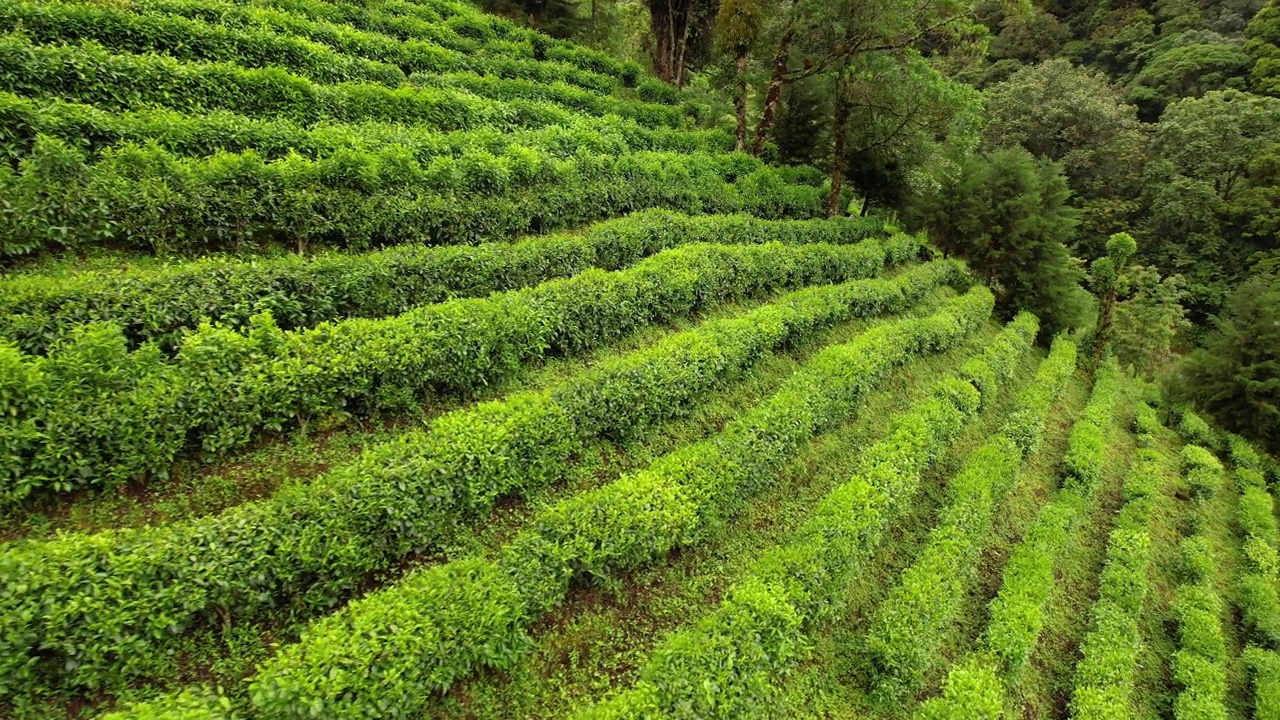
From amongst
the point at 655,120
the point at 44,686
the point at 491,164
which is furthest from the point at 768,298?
the point at 44,686

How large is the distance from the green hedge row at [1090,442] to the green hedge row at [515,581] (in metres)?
9.07

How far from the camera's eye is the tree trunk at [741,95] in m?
21.7

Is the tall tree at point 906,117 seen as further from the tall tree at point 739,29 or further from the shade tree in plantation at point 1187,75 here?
the shade tree in plantation at point 1187,75

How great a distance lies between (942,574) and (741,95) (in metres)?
19.8

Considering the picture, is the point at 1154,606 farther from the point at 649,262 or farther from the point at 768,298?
the point at 649,262

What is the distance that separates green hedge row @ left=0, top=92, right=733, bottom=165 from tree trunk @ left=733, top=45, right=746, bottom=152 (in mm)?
7832

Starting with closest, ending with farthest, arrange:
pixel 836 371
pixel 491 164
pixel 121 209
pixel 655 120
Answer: pixel 121 209 < pixel 836 371 < pixel 491 164 < pixel 655 120

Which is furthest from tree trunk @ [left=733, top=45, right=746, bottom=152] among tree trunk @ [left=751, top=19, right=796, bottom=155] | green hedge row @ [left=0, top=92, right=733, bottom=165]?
green hedge row @ [left=0, top=92, right=733, bottom=165]

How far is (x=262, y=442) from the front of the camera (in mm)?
7441

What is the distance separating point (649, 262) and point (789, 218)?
1089 cm

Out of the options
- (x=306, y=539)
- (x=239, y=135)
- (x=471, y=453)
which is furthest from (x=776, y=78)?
(x=306, y=539)

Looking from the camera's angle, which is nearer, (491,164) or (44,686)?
(44,686)

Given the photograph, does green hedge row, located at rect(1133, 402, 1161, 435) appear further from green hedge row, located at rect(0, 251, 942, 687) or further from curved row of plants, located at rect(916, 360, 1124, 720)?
green hedge row, located at rect(0, 251, 942, 687)

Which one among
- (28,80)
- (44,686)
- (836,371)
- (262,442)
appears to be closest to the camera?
(44,686)
